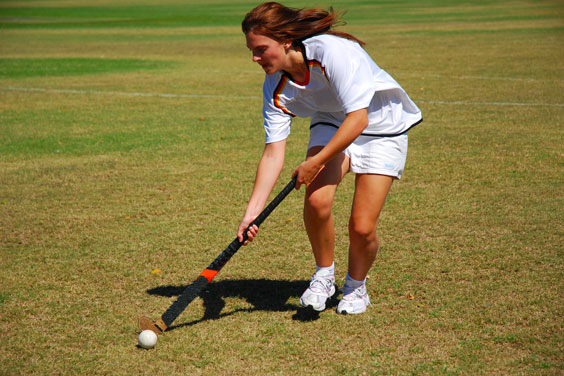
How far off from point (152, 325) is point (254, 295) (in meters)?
0.94

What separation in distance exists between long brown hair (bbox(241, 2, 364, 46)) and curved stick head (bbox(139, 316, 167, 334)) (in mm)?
1971

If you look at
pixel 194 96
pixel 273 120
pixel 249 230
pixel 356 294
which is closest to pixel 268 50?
pixel 273 120

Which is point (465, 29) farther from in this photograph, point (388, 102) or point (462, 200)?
point (388, 102)

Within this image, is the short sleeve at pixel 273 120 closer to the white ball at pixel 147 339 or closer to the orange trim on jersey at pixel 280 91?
the orange trim on jersey at pixel 280 91

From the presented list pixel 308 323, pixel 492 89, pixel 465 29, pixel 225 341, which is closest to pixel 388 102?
pixel 308 323

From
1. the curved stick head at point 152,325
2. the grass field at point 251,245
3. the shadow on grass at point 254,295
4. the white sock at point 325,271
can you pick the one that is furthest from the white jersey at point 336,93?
the curved stick head at point 152,325

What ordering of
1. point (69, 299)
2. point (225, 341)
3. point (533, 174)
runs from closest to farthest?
point (225, 341)
point (69, 299)
point (533, 174)

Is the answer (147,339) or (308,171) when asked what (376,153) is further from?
(147,339)

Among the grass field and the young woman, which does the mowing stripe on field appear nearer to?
the grass field

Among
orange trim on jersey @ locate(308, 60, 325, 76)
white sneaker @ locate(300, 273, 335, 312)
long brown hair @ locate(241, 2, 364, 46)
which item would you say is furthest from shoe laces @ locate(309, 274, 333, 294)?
long brown hair @ locate(241, 2, 364, 46)

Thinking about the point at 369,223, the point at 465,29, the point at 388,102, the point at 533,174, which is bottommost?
the point at 465,29

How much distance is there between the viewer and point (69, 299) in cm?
497

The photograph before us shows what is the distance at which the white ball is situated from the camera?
4.16m

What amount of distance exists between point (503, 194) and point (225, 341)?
13.3 feet
